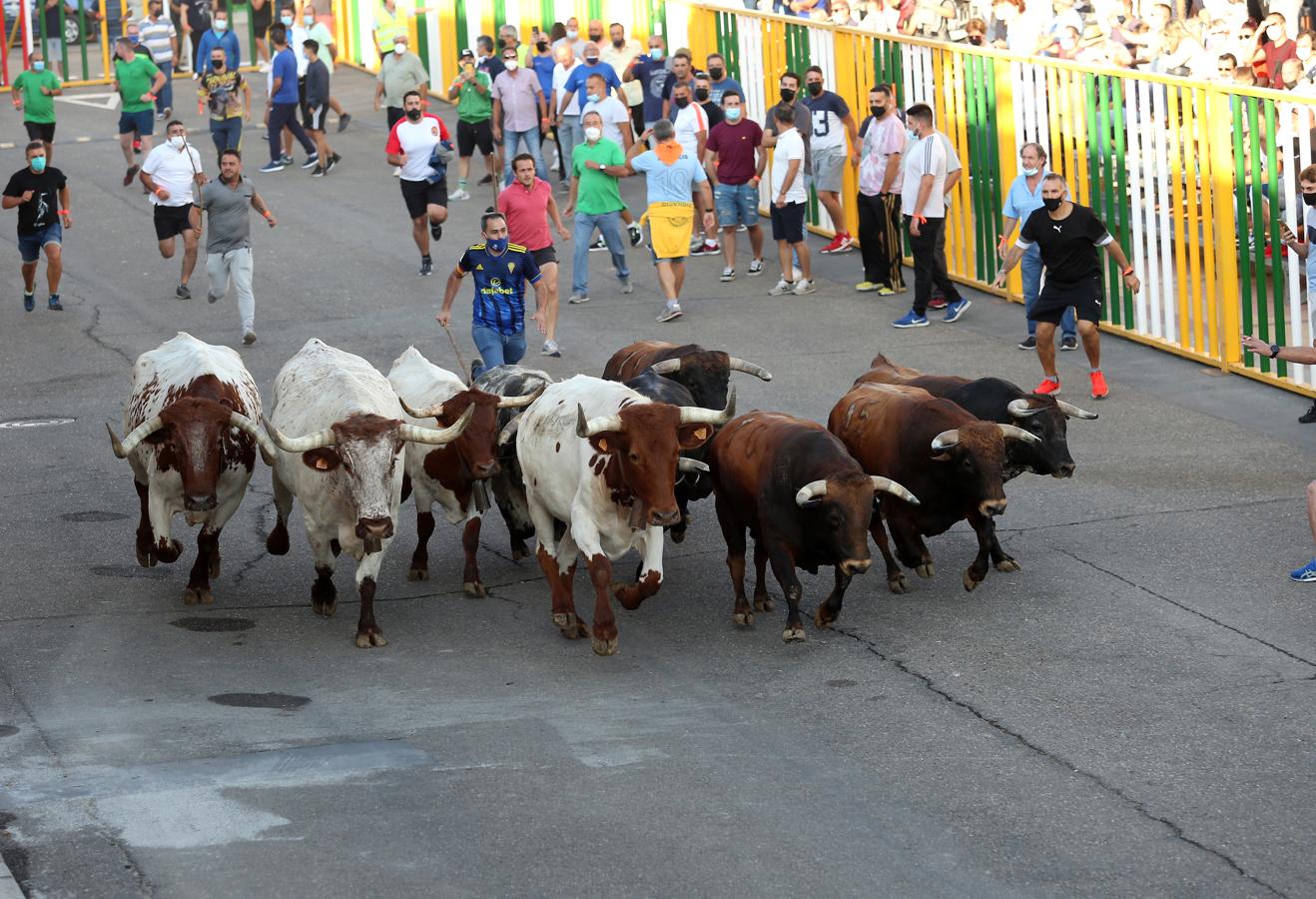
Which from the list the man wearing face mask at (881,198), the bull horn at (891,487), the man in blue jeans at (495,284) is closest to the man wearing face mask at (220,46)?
the man wearing face mask at (881,198)

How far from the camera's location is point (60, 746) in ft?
30.0

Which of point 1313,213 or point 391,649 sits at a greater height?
point 1313,213

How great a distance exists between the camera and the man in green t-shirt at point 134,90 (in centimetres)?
2659

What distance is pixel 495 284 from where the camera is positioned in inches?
592

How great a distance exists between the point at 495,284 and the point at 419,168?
6.80 meters

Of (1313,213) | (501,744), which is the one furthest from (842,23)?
(501,744)

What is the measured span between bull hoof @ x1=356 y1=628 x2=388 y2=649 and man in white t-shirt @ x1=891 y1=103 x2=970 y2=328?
9.10m

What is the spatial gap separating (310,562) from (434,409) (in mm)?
1559

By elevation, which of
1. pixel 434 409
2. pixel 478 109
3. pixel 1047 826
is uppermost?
pixel 478 109

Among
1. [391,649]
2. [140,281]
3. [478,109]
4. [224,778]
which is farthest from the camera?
[478,109]

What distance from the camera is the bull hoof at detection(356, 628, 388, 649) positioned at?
424 inches

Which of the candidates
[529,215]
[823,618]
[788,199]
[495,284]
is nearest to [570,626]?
[823,618]

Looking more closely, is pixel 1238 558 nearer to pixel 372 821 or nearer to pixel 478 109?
pixel 372 821

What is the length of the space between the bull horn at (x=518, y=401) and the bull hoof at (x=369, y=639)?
1.65m
